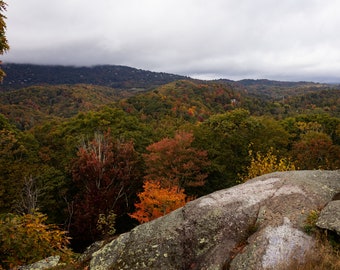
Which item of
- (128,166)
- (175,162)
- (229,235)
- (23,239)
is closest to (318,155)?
(175,162)

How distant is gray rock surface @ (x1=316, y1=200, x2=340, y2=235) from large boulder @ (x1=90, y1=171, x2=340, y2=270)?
1.92ft

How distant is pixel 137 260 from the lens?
9.32 metres

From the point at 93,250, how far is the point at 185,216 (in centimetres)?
377

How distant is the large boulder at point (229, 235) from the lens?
870 cm

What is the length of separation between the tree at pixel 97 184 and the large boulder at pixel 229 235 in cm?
1313

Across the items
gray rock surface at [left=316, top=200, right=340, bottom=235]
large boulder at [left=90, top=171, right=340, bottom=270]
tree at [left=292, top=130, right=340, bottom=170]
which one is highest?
gray rock surface at [left=316, top=200, right=340, bottom=235]

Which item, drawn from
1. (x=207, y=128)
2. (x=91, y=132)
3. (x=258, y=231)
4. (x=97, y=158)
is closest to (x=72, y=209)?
(x=97, y=158)

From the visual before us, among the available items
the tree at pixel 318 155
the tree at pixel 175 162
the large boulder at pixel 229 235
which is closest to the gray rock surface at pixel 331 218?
the large boulder at pixel 229 235

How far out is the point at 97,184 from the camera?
25.9 metres

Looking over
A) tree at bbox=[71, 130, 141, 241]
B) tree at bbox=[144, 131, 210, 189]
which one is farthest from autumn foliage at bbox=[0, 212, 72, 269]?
tree at bbox=[144, 131, 210, 189]

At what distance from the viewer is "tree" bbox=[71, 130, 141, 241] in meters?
24.7

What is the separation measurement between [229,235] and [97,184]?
1826 centimetres

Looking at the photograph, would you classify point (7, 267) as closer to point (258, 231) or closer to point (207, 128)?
point (258, 231)

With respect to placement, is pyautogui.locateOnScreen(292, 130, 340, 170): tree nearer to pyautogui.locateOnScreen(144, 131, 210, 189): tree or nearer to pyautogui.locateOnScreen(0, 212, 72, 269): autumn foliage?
pyautogui.locateOnScreen(144, 131, 210, 189): tree
